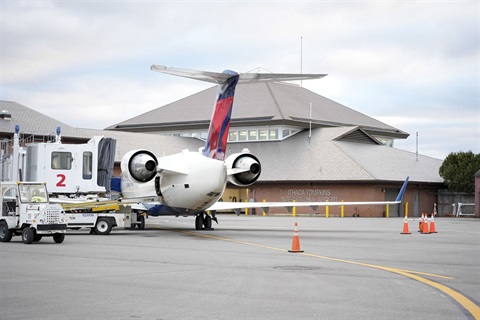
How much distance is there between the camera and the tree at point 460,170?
64125 millimetres

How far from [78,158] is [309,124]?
139ft

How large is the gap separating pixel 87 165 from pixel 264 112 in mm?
41459

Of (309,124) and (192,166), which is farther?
(309,124)

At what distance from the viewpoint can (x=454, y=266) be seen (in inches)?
701

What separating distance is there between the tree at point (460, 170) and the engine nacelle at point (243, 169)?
38405mm

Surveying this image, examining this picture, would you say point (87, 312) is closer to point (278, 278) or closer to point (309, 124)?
point (278, 278)

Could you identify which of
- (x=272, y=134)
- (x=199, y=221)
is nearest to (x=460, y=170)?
(x=272, y=134)

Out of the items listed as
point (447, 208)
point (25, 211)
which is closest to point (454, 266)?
point (25, 211)

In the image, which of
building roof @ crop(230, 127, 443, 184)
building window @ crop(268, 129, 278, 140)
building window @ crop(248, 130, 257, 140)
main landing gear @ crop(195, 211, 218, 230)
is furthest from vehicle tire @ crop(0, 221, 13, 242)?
building window @ crop(248, 130, 257, 140)

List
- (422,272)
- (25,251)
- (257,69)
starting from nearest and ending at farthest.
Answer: (422,272)
(25,251)
(257,69)

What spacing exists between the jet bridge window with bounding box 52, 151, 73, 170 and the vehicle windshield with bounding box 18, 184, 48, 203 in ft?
22.0

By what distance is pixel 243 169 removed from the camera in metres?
30.3

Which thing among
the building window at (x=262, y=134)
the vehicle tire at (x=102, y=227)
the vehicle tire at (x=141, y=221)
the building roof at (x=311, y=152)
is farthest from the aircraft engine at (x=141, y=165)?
the building window at (x=262, y=134)

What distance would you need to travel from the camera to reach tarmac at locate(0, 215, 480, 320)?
10672 mm
